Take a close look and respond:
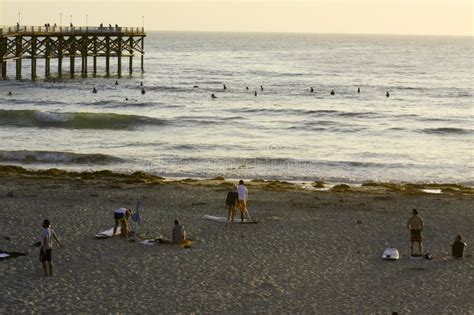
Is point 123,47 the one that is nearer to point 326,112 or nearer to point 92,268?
point 326,112

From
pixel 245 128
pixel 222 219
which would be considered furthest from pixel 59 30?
pixel 222 219

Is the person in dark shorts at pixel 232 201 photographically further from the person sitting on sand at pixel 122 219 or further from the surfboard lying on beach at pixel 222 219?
the person sitting on sand at pixel 122 219

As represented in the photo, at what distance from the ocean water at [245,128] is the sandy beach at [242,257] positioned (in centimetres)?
704

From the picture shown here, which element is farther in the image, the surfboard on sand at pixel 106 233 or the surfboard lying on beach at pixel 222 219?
the surfboard lying on beach at pixel 222 219

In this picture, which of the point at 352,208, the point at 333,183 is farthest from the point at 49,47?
the point at 352,208

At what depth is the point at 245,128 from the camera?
49.9 metres

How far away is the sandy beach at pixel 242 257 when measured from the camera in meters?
16.6

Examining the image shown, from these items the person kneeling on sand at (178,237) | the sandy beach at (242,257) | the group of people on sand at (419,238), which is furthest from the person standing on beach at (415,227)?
the person kneeling on sand at (178,237)

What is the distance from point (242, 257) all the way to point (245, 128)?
99.9 ft

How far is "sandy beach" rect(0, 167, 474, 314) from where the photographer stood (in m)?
16.6

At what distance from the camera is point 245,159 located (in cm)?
3822

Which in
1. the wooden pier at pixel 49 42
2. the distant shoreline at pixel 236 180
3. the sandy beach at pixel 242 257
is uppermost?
the wooden pier at pixel 49 42

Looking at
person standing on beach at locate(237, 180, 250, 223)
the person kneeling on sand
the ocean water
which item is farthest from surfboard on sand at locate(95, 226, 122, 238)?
the ocean water

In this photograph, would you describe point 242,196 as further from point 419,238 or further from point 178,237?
point 419,238
